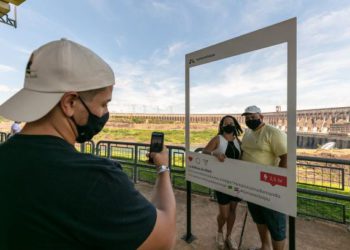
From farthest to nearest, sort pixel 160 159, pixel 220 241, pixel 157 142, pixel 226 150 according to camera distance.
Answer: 1. pixel 220 241
2. pixel 226 150
3. pixel 157 142
4. pixel 160 159

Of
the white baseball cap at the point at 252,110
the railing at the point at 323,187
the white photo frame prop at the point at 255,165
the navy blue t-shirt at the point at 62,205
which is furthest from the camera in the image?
the railing at the point at 323,187

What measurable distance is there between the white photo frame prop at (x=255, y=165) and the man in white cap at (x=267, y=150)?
0.12 m

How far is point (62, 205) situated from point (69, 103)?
303 millimetres

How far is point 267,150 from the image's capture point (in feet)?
6.48

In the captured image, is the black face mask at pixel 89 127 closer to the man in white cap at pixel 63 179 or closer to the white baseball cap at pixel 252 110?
the man in white cap at pixel 63 179

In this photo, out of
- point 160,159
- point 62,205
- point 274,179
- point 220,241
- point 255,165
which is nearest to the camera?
point 62,205

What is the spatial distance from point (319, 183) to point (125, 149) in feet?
12.6

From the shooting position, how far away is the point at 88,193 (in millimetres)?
539

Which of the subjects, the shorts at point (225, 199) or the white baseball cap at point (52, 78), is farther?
the shorts at point (225, 199)

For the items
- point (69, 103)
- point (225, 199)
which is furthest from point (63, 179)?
point (225, 199)

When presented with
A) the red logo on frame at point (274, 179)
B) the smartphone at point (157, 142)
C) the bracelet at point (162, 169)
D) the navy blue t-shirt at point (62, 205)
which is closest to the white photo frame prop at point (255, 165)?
the red logo on frame at point (274, 179)

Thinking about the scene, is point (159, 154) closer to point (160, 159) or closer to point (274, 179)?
point (160, 159)

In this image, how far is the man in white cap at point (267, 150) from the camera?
1904 mm

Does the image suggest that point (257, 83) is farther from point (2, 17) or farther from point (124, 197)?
point (2, 17)
